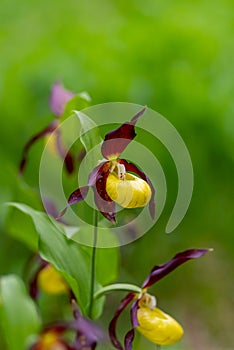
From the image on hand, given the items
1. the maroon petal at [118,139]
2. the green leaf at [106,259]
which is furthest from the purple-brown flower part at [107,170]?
the green leaf at [106,259]

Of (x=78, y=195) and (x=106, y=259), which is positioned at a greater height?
(x=78, y=195)

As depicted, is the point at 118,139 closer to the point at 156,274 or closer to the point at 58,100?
the point at 156,274

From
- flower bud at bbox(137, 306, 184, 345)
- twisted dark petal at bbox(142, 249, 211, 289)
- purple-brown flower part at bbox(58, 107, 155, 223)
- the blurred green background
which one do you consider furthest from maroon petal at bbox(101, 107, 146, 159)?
the blurred green background

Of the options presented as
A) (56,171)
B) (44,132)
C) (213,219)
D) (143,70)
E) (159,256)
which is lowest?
(159,256)

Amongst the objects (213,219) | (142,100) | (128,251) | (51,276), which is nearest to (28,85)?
(142,100)

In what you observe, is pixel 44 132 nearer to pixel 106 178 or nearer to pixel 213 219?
pixel 106 178

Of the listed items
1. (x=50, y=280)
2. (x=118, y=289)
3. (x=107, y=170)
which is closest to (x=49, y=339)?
(x=118, y=289)

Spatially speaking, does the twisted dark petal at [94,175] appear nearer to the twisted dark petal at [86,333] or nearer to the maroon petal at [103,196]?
the maroon petal at [103,196]
